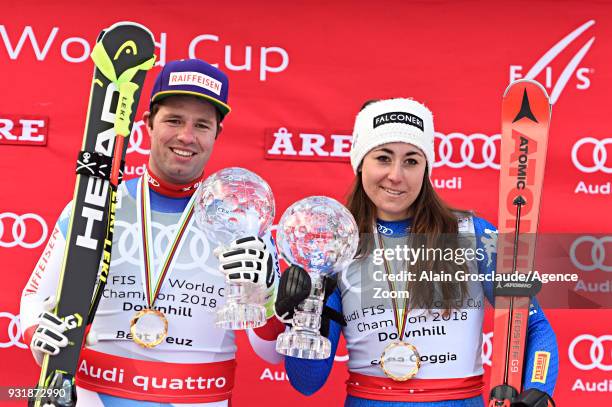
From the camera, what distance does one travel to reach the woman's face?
255cm

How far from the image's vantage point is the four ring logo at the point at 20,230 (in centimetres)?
357

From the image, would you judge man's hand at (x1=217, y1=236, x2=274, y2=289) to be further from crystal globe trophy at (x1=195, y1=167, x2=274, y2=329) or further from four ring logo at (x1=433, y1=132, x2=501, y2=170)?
four ring logo at (x1=433, y1=132, x2=501, y2=170)

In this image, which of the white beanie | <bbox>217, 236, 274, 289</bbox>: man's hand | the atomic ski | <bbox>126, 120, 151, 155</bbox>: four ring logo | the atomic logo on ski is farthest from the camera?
<bbox>126, 120, 151, 155</bbox>: four ring logo

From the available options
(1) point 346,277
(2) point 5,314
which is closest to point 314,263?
(1) point 346,277

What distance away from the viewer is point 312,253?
7.23 feet

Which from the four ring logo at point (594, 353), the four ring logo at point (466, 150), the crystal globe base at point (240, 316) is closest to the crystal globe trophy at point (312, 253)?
the crystal globe base at point (240, 316)

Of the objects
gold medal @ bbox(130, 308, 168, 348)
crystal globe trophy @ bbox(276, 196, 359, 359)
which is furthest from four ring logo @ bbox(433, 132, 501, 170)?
gold medal @ bbox(130, 308, 168, 348)

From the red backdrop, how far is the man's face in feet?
3.41

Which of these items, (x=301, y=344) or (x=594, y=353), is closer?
(x=301, y=344)

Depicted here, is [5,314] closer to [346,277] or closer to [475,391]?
[346,277]

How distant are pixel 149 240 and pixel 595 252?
6.88 feet

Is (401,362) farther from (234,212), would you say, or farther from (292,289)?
(234,212)

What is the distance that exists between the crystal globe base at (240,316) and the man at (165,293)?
268 mm

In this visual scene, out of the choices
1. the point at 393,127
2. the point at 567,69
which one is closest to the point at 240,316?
the point at 393,127
